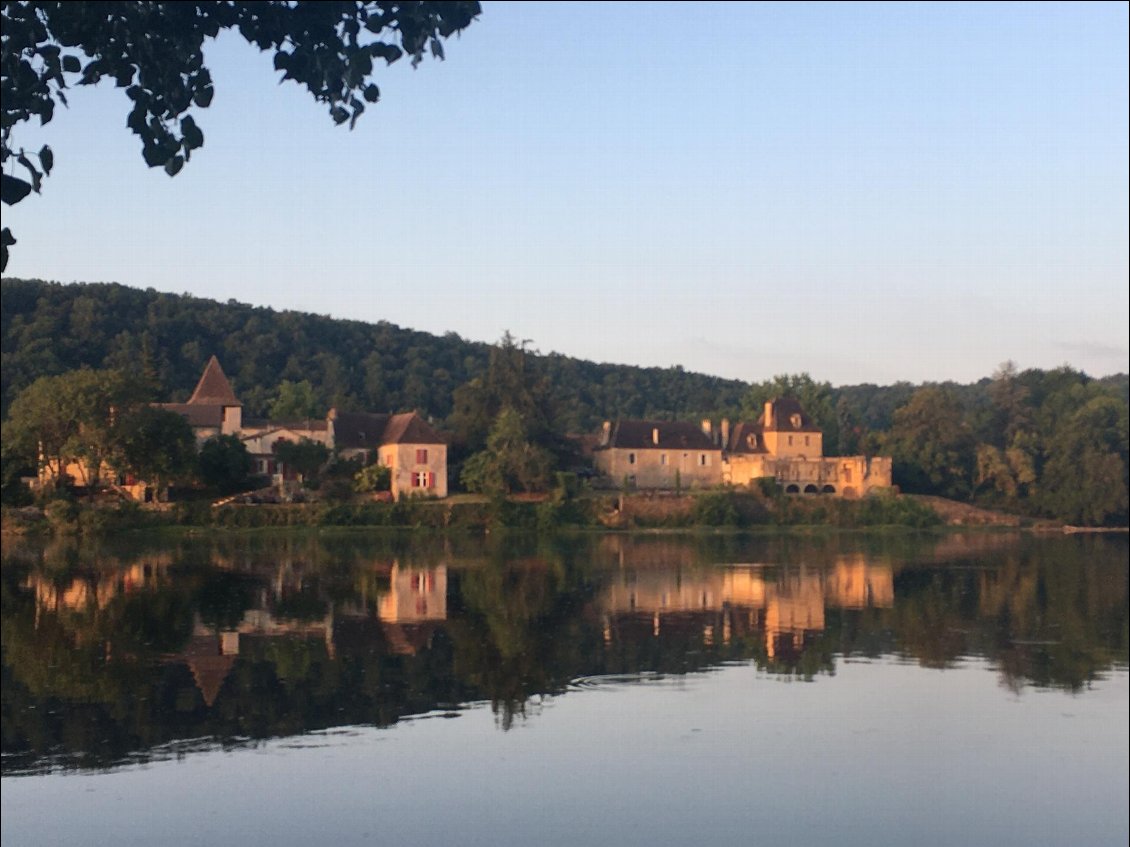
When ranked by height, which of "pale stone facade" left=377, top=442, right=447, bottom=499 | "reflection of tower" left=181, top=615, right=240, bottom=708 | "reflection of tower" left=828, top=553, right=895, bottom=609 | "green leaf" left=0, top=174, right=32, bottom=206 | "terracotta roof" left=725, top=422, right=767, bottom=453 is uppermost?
"green leaf" left=0, top=174, right=32, bottom=206

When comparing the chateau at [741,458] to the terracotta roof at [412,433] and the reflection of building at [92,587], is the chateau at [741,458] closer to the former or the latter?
the terracotta roof at [412,433]

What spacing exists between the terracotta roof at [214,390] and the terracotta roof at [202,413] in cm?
37

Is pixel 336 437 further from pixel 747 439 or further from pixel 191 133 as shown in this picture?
pixel 191 133

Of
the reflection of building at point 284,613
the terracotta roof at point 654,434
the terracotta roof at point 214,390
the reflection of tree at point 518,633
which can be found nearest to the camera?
the reflection of tree at point 518,633

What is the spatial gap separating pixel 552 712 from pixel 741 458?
64936mm

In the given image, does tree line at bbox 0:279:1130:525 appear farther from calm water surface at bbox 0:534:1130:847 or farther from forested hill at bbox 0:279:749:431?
calm water surface at bbox 0:534:1130:847

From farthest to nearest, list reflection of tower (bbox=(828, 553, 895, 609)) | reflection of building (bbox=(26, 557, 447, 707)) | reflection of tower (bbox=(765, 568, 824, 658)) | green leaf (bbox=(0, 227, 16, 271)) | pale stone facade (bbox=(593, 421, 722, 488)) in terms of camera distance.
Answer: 1. pale stone facade (bbox=(593, 421, 722, 488))
2. reflection of tower (bbox=(828, 553, 895, 609))
3. reflection of tower (bbox=(765, 568, 824, 658))
4. reflection of building (bbox=(26, 557, 447, 707))
5. green leaf (bbox=(0, 227, 16, 271))

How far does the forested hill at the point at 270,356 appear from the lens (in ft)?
318

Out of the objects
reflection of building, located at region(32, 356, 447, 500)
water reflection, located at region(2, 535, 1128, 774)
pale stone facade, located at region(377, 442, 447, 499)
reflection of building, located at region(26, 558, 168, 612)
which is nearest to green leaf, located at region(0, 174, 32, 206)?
water reflection, located at region(2, 535, 1128, 774)

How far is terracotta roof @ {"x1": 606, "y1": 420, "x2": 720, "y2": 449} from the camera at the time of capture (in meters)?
80.5

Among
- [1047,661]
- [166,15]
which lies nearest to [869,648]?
[1047,661]

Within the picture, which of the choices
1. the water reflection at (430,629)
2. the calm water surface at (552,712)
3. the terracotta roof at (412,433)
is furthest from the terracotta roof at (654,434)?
the calm water surface at (552,712)

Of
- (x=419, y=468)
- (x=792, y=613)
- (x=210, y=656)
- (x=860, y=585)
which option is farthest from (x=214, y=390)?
(x=210, y=656)

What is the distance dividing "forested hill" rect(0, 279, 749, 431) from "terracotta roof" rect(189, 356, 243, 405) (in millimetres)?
6953
